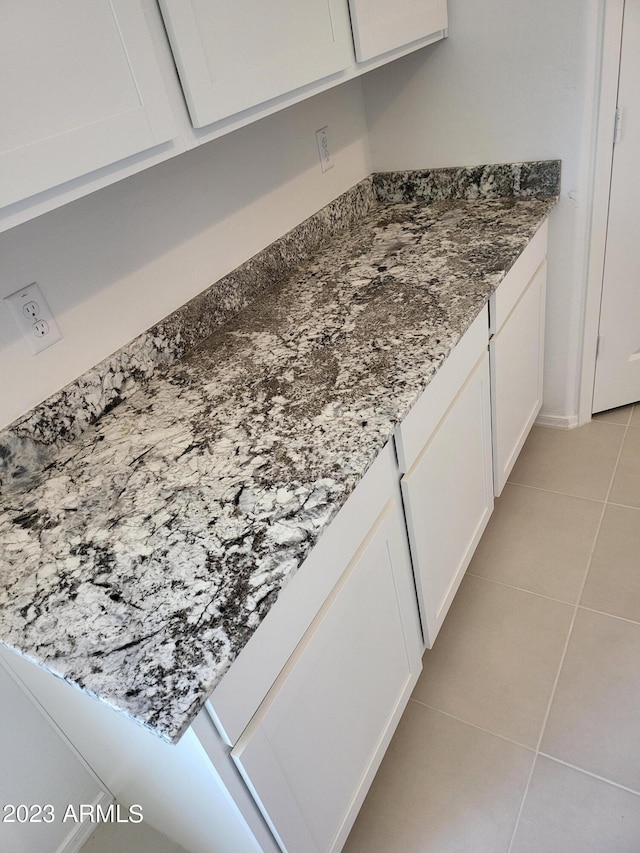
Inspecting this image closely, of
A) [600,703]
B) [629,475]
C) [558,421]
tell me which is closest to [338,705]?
Result: [600,703]

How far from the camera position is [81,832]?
4.37ft

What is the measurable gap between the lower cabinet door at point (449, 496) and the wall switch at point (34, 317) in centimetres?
73

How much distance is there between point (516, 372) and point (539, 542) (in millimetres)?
547

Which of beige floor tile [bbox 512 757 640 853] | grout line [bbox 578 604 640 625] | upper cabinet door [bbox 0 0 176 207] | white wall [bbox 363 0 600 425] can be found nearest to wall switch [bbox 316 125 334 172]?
white wall [bbox 363 0 600 425]

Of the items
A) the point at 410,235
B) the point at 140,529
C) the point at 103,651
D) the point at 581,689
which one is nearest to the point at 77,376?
the point at 140,529

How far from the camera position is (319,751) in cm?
95

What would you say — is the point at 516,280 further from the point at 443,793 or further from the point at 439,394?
the point at 443,793

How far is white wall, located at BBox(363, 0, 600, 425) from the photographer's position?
1.59 metres

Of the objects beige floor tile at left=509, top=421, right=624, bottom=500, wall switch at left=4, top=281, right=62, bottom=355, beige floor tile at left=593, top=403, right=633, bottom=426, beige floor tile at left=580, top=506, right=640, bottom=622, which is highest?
wall switch at left=4, top=281, right=62, bottom=355

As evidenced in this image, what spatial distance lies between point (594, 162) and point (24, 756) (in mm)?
2125

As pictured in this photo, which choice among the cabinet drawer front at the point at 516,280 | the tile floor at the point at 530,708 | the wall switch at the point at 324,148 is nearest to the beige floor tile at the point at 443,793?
the tile floor at the point at 530,708

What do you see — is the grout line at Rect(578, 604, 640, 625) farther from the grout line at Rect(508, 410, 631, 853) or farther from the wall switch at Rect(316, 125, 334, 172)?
the wall switch at Rect(316, 125, 334, 172)

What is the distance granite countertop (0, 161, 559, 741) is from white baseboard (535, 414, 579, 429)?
2.83ft

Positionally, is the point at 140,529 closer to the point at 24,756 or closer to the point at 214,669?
the point at 214,669
